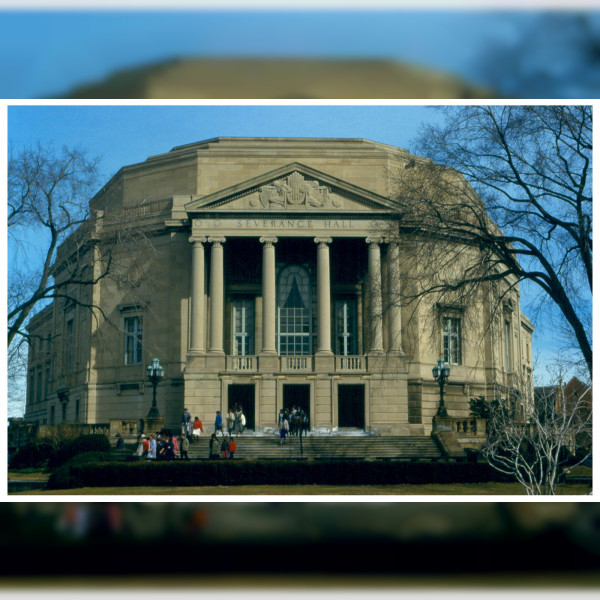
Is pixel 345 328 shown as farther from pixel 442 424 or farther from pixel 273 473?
pixel 273 473

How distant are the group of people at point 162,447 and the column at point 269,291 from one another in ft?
26.2

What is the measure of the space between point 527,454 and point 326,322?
16.8 meters

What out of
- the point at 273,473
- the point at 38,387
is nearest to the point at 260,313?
the point at 38,387

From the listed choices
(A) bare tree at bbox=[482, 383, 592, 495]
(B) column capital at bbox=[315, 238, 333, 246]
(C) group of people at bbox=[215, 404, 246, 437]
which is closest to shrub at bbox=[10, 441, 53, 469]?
(C) group of people at bbox=[215, 404, 246, 437]

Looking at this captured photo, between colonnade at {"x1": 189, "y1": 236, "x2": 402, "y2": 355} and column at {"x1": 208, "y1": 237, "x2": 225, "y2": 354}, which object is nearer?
colonnade at {"x1": 189, "y1": 236, "x2": 402, "y2": 355}

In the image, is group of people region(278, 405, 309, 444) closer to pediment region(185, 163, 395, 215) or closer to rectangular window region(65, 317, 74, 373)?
pediment region(185, 163, 395, 215)

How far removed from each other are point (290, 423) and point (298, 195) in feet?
34.7

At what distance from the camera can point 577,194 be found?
27281 mm

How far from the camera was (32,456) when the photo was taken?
3322 centimetres

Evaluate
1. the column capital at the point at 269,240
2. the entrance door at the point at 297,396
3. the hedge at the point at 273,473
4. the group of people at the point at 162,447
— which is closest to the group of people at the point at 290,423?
the entrance door at the point at 297,396

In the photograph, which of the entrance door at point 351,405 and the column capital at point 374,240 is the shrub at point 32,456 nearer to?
the entrance door at point 351,405

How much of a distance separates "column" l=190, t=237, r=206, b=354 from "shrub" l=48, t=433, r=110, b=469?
744cm

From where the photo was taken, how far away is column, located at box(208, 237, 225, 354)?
44.8m
